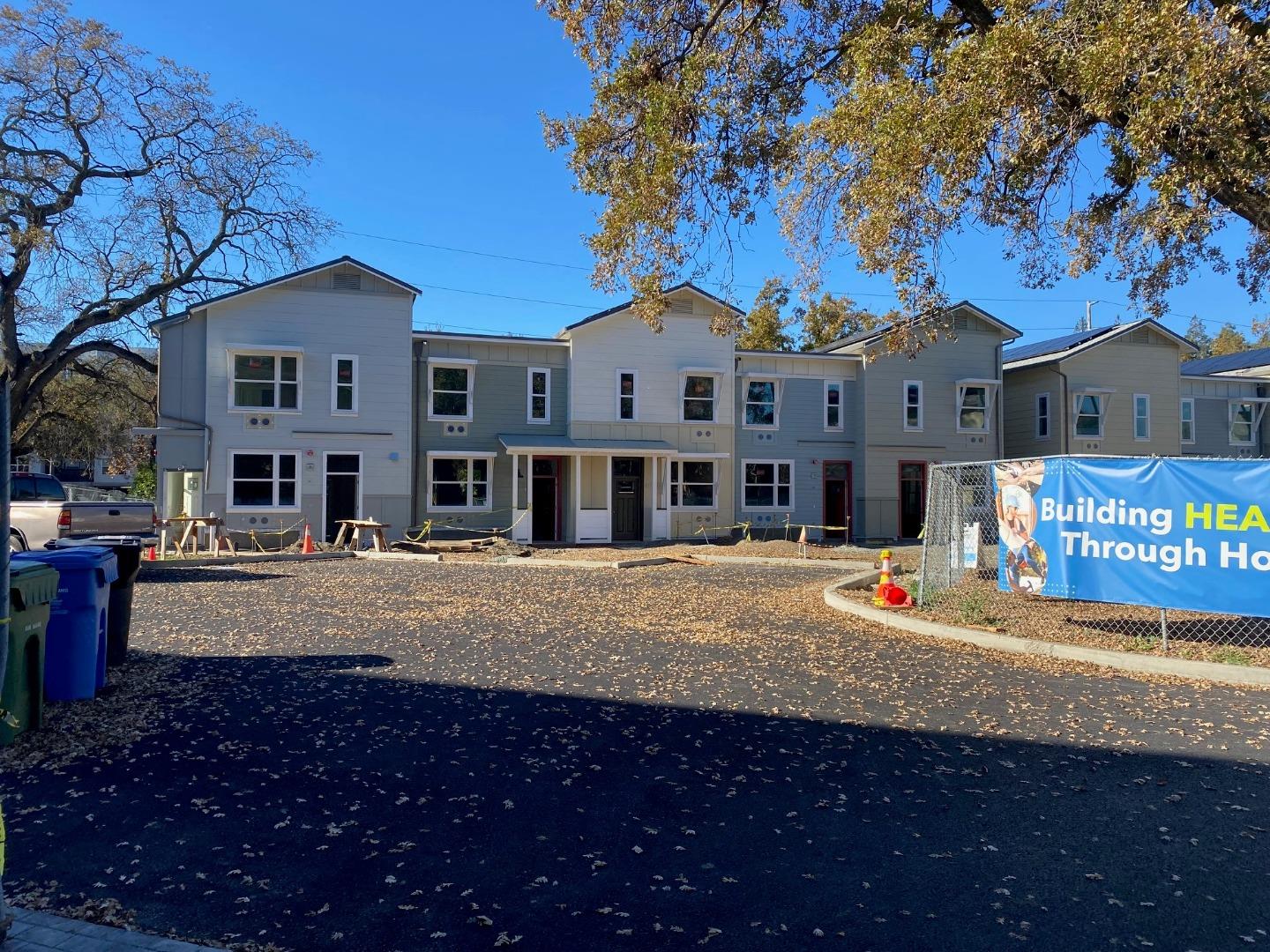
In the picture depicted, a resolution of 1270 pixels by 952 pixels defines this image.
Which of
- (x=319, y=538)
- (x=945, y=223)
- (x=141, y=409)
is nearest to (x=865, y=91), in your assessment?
(x=945, y=223)

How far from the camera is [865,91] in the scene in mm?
9859

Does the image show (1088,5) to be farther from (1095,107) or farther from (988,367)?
(988,367)

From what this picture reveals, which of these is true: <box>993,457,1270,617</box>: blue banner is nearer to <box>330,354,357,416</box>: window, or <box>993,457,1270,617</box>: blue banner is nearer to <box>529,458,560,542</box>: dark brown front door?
<box>529,458,560,542</box>: dark brown front door

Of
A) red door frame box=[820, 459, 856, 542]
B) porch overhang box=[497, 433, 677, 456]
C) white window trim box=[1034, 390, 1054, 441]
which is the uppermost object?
white window trim box=[1034, 390, 1054, 441]

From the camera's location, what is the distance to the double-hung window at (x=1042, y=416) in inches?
1175

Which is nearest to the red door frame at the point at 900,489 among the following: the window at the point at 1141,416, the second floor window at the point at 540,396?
the window at the point at 1141,416

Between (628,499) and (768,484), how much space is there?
4694 millimetres

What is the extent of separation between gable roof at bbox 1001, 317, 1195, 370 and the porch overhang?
13627 millimetres

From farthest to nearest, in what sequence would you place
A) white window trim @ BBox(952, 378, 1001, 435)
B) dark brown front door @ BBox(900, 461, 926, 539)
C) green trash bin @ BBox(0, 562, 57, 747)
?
white window trim @ BBox(952, 378, 1001, 435)
dark brown front door @ BBox(900, 461, 926, 539)
green trash bin @ BBox(0, 562, 57, 747)

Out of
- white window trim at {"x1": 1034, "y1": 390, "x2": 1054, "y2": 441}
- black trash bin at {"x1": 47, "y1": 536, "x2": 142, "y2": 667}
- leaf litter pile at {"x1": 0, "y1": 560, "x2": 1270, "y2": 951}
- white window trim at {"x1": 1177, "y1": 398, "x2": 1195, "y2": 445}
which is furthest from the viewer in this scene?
white window trim at {"x1": 1177, "y1": 398, "x2": 1195, "y2": 445}

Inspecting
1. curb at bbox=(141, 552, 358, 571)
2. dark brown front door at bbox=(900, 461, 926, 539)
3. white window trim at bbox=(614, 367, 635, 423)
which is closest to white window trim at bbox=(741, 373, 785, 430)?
white window trim at bbox=(614, 367, 635, 423)

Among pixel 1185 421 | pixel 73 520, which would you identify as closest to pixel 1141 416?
pixel 1185 421

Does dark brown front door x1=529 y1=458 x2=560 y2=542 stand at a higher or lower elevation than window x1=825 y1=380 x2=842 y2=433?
lower

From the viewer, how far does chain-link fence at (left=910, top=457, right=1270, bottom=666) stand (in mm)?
8750
